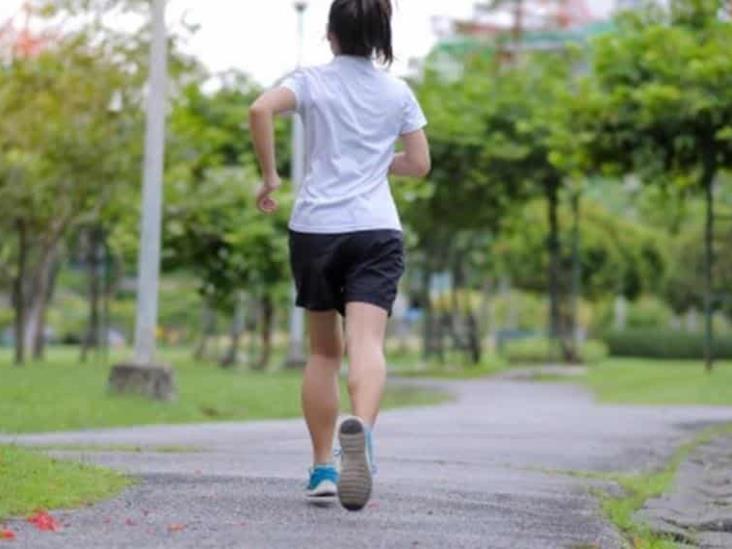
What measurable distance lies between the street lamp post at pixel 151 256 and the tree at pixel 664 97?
5.77 m

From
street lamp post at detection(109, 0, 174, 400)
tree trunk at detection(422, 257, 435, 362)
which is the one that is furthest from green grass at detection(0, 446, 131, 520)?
tree trunk at detection(422, 257, 435, 362)

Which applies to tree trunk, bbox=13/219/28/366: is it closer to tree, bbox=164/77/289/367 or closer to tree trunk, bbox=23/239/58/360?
tree trunk, bbox=23/239/58/360

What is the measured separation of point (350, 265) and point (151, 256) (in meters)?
13.1

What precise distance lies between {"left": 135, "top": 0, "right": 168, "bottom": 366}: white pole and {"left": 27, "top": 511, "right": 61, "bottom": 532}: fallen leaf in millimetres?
13272

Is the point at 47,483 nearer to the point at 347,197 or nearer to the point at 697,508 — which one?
the point at 347,197

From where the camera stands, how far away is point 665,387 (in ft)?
88.5

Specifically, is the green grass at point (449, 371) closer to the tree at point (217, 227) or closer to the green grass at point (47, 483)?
the tree at point (217, 227)

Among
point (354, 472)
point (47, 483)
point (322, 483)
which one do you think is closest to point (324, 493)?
point (322, 483)

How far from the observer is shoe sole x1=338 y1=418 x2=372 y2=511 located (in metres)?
6.13

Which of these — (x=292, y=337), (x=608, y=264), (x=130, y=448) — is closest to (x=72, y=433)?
(x=130, y=448)

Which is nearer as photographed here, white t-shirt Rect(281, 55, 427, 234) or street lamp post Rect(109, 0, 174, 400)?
white t-shirt Rect(281, 55, 427, 234)

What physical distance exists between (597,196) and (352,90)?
60.4m

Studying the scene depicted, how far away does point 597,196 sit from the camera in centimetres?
6662

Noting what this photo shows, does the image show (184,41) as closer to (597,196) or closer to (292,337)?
(292,337)
